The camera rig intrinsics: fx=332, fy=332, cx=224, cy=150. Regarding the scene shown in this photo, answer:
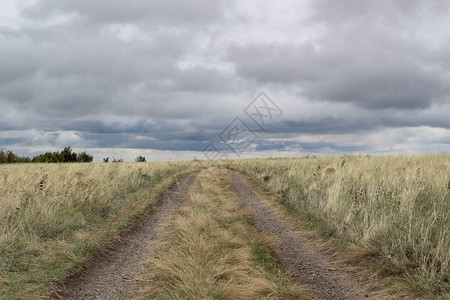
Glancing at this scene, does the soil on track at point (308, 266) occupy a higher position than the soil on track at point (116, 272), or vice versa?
the soil on track at point (116, 272)

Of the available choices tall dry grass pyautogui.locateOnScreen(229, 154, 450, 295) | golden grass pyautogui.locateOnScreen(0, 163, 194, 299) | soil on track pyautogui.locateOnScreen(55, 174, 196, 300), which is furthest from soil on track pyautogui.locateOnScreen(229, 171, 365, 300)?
golden grass pyautogui.locateOnScreen(0, 163, 194, 299)

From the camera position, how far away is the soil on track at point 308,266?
5.05m

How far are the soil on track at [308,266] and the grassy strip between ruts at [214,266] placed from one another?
1.08ft

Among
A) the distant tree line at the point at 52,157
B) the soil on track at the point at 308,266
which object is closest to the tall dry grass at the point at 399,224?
the soil on track at the point at 308,266

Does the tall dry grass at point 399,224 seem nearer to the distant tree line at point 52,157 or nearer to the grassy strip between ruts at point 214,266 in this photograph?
the grassy strip between ruts at point 214,266

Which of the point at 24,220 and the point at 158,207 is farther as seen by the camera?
the point at 158,207

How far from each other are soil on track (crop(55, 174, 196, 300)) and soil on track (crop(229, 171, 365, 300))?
2760 mm

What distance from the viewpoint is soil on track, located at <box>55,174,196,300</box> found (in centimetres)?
498

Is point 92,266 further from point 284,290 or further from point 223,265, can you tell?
point 284,290

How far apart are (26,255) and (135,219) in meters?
3.83

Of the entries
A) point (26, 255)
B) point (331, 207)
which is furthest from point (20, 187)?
point (331, 207)

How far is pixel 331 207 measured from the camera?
30.6 ft

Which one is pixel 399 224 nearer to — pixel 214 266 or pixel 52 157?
pixel 214 266

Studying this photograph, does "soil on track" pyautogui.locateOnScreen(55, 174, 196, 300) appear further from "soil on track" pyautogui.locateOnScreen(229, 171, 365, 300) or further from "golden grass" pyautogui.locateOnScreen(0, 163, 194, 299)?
"soil on track" pyautogui.locateOnScreen(229, 171, 365, 300)
